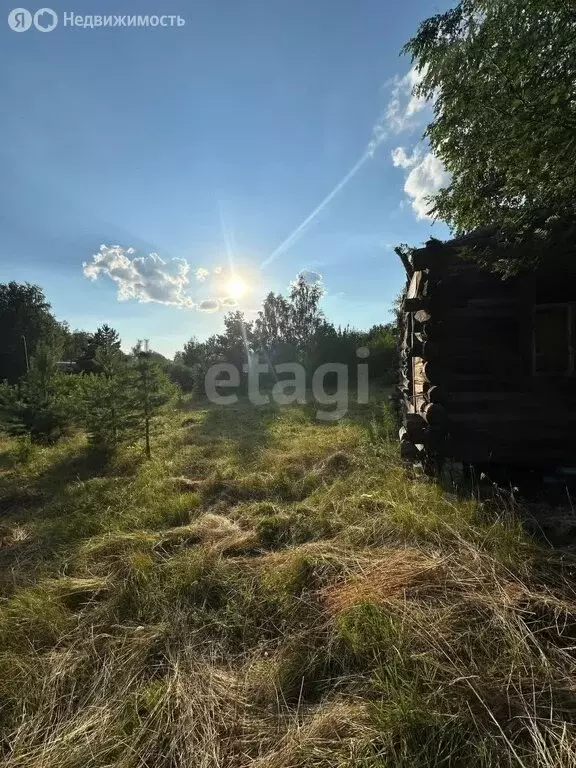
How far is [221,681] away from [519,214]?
4222 mm

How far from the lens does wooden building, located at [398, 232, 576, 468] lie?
425 cm

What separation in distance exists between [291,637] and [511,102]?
3994 mm

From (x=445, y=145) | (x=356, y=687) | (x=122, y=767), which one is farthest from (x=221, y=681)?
(x=445, y=145)

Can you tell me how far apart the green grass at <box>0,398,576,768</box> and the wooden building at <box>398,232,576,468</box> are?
82 cm

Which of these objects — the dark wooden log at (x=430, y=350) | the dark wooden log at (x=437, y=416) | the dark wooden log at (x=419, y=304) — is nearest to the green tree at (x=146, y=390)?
the dark wooden log at (x=419, y=304)

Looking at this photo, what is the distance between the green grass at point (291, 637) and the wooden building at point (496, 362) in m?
0.82

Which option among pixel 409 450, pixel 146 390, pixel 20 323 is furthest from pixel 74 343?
pixel 409 450

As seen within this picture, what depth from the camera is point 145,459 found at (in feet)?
23.2

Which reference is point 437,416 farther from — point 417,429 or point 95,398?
point 95,398

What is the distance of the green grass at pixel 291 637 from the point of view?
1622 millimetres

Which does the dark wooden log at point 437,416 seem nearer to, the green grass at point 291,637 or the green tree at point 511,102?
the green grass at point 291,637

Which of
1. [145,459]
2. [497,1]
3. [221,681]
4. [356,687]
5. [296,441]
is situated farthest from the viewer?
[296,441]

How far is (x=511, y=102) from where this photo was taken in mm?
2912

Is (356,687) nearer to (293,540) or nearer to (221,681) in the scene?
(221,681)
